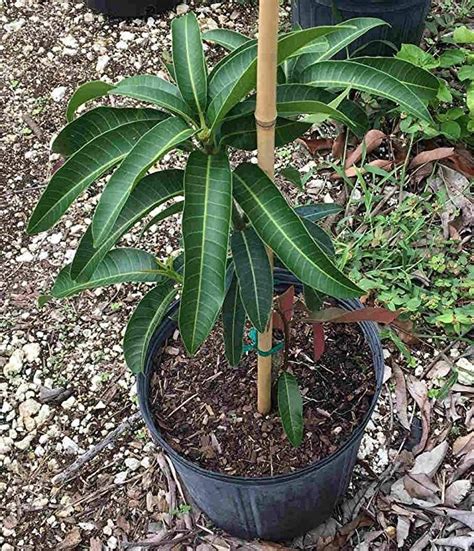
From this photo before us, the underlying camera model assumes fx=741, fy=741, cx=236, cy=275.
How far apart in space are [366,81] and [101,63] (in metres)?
1.95

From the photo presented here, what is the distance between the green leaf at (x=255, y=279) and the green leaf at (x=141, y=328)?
0.22 metres

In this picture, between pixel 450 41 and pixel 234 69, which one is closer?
pixel 234 69

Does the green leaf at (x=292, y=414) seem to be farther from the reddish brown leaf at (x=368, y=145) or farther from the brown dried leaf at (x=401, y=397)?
the reddish brown leaf at (x=368, y=145)

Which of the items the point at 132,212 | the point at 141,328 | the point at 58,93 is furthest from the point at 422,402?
the point at 58,93

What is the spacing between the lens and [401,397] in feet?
6.32

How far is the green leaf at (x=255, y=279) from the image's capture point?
3.79ft

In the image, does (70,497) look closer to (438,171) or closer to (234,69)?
(234,69)

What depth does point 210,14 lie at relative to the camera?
116 inches

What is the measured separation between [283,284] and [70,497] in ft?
2.53

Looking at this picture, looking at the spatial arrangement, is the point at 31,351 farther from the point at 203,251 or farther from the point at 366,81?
the point at 366,81

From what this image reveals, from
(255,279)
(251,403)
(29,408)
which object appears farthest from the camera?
(29,408)

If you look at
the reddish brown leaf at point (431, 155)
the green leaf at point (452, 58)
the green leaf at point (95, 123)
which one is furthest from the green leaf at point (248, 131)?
the green leaf at point (452, 58)

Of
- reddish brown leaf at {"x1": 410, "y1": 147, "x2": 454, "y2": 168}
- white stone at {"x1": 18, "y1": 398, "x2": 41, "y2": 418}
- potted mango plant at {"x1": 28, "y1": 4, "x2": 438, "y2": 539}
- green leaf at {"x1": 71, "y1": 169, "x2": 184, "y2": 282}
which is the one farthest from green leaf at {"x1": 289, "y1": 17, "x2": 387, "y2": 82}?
white stone at {"x1": 18, "y1": 398, "x2": 41, "y2": 418}

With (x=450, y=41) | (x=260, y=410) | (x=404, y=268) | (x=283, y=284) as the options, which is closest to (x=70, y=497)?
(x=260, y=410)
